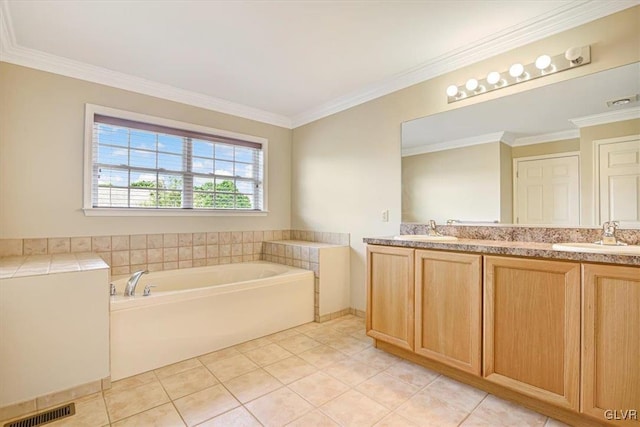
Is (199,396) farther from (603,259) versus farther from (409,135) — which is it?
(409,135)

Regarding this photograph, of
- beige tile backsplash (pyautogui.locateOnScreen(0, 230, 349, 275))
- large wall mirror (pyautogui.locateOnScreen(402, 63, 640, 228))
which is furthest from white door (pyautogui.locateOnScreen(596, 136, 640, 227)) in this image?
beige tile backsplash (pyautogui.locateOnScreen(0, 230, 349, 275))

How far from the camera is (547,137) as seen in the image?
202cm

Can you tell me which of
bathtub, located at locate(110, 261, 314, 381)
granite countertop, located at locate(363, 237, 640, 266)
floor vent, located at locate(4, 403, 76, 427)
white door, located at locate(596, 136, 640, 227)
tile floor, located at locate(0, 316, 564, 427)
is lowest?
tile floor, located at locate(0, 316, 564, 427)

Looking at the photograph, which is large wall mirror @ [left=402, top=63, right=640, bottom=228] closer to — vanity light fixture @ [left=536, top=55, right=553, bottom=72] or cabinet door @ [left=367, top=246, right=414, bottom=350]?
vanity light fixture @ [left=536, top=55, right=553, bottom=72]

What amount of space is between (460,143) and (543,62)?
718mm

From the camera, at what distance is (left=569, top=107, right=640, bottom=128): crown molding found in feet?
5.67

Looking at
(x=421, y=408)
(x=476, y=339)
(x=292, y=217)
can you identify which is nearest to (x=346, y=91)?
(x=292, y=217)

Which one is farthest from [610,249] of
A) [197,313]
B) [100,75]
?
[100,75]

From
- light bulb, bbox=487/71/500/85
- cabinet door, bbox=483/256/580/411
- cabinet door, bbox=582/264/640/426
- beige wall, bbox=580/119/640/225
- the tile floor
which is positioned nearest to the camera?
cabinet door, bbox=582/264/640/426

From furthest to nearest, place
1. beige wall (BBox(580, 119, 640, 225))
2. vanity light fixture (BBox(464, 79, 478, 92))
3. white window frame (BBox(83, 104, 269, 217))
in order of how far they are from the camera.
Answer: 1. white window frame (BBox(83, 104, 269, 217))
2. vanity light fixture (BBox(464, 79, 478, 92))
3. beige wall (BBox(580, 119, 640, 225))

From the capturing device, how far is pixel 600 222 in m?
1.81

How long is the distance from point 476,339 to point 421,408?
50 centimetres

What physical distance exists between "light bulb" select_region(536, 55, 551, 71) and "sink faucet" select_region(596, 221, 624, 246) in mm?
1047

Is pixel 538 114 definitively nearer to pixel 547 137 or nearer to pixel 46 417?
pixel 547 137
